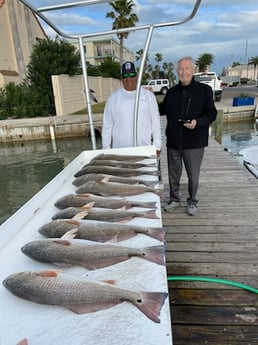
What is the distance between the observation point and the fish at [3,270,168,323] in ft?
4.33

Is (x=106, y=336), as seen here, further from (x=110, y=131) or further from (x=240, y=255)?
(x=110, y=131)

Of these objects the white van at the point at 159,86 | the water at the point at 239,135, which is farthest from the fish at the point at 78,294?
the white van at the point at 159,86

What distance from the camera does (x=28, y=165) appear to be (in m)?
15.6

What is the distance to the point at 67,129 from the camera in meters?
19.5

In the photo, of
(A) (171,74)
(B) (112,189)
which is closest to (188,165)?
(B) (112,189)

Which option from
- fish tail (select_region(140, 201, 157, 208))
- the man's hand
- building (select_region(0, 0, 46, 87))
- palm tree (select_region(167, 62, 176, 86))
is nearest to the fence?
building (select_region(0, 0, 46, 87))

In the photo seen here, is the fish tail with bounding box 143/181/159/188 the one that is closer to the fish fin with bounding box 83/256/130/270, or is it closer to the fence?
the fish fin with bounding box 83/256/130/270

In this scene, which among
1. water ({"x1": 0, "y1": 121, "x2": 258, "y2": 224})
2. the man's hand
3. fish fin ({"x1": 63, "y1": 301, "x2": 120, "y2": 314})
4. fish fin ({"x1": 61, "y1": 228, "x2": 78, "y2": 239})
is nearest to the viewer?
fish fin ({"x1": 63, "y1": 301, "x2": 120, "y2": 314})

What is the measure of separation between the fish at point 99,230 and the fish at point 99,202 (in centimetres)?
34

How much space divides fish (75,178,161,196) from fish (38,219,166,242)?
2.00 feet

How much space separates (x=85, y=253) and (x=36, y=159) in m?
15.6

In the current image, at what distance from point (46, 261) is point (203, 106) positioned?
263cm

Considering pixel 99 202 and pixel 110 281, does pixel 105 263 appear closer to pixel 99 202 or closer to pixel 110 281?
pixel 110 281

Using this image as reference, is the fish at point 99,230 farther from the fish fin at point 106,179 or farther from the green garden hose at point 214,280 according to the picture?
the green garden hose at point 214,280
